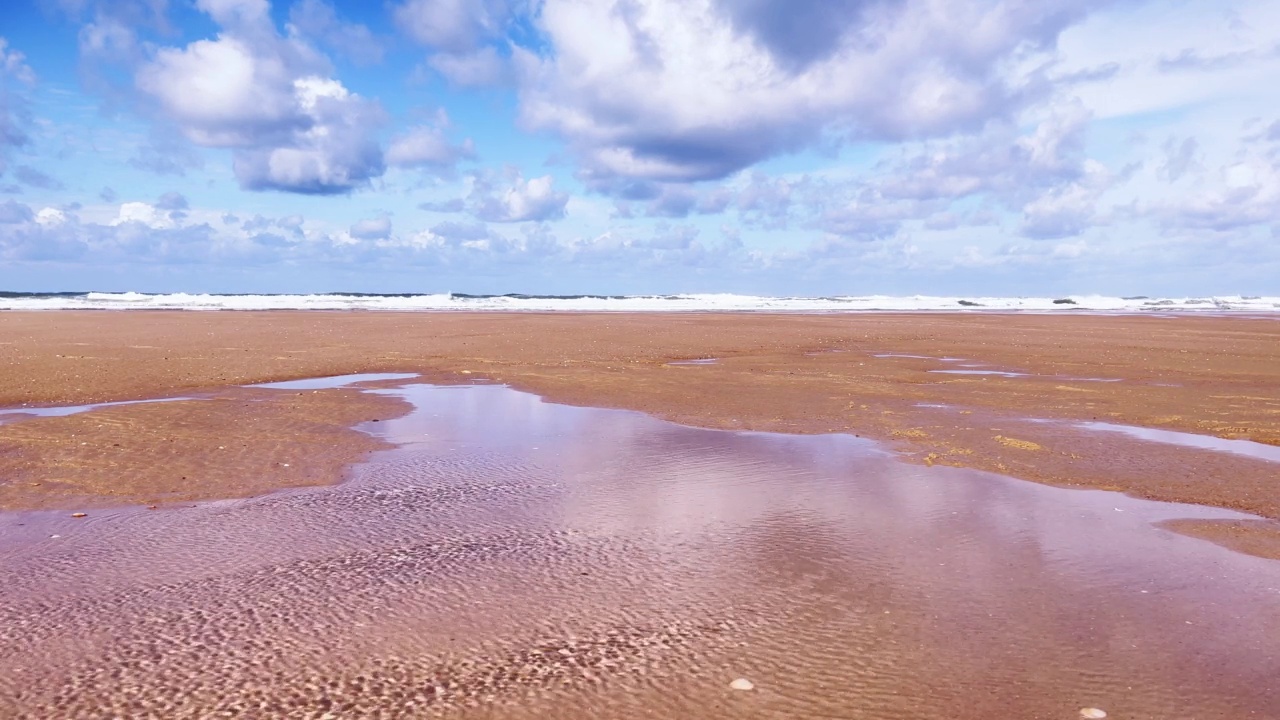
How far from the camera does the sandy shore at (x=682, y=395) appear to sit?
9.80 meters

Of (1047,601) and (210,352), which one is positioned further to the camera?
(210,352)

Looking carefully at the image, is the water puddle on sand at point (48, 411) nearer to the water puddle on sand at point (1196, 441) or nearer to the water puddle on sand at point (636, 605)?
the water puddle on sand at point (636, 605)

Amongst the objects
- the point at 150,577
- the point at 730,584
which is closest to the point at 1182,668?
the point at 730,584

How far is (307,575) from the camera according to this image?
6203 mm

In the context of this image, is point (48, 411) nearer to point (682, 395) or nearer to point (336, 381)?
point (336, 381)

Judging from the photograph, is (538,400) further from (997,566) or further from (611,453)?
→ (997,566)

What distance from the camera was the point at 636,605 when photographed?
5.72m

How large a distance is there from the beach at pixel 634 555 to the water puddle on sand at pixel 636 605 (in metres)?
0.03

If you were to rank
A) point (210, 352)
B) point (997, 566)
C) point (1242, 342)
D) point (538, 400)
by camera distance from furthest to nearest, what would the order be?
point (1242, 342)
point (210, 352)
point (538, 400)
point (997, 566)

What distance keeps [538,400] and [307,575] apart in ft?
32.1

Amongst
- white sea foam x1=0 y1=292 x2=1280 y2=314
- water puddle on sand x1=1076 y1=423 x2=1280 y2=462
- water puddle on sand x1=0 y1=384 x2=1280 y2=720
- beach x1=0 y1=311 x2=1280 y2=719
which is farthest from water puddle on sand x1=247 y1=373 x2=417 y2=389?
white sea foam x1=0 y1=292 x2=1280 y2=314

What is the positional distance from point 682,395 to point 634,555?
9851 mm

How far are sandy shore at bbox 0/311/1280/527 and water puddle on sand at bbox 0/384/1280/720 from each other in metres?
1.49

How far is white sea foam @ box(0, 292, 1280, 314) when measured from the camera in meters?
68.6
